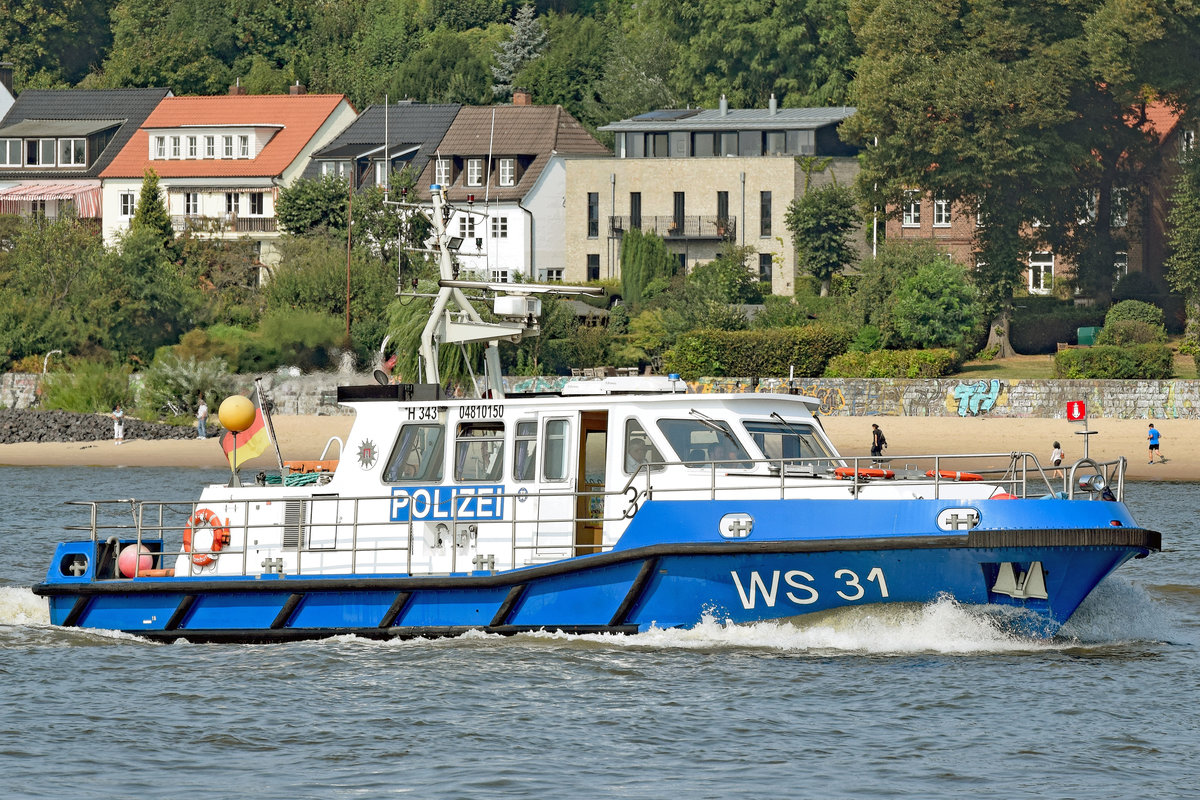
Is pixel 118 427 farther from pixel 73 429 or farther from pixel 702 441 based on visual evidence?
pixel 702 441

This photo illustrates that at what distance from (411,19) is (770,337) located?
177 feet

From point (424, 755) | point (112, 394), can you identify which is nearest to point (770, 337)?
point (112, 394)

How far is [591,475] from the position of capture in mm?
16016

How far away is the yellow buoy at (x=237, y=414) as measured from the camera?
56.3 ft

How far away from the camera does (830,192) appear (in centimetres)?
6175

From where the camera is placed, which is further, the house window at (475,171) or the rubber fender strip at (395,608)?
the house window at (475,171)

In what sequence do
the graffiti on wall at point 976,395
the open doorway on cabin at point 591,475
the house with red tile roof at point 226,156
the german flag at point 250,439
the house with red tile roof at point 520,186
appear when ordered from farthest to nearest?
the house with red tile roof at point 226,156, the house with red tile roof at point 520,186, the graffiti on wall at point 976,395, the german flag at point 250,439, the open doorway on cabin at point 591,475

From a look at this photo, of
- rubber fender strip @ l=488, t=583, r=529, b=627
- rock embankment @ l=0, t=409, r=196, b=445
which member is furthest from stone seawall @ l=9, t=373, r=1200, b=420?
rubber fender strip @ l=488, t=583, r=529, b=627

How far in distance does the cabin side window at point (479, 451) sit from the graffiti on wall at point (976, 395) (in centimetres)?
3234

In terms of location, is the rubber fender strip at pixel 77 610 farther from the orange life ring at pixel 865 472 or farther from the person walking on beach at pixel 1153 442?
the person walking on beach at pixel 1153 442

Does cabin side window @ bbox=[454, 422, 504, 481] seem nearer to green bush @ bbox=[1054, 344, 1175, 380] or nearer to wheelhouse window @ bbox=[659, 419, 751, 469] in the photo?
wheelhouse window @ bbox=[659, 419, 751, 469]

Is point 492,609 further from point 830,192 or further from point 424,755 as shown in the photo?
point 830,192

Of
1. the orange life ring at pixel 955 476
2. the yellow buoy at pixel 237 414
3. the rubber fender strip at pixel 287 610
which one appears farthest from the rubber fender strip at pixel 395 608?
the orange life ring at pixel 955 476

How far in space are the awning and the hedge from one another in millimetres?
33331
